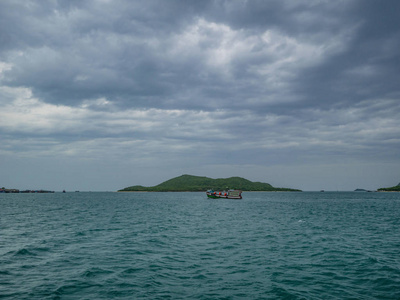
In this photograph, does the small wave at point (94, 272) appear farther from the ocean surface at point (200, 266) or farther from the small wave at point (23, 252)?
the small wave at point (23, 252)

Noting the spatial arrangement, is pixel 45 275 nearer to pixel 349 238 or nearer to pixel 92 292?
pixel 92 292

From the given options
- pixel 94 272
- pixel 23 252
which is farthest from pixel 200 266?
pixel 23 252

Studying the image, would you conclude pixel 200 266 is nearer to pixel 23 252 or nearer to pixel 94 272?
pixel 94 272

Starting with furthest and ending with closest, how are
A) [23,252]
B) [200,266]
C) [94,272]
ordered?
1. [23,252]
2. [200,266]
3. [94,272]

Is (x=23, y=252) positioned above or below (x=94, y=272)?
below

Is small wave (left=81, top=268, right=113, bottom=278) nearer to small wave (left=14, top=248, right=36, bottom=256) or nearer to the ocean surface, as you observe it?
the ocean surface

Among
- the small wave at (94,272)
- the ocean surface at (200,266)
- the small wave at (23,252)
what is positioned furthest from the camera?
the small wave at (23,252)

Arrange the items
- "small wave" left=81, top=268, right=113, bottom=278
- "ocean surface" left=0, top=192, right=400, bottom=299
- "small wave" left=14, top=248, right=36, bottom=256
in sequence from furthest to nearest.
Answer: "small wave" left=14, top=248, right=36, bottom=256 → "small wave" left=81, top=268, right=113, bottom=278 → "ocean surface" left=0, top=192, right=400, bottom=299

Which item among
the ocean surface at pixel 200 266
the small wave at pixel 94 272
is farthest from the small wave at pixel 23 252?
the small wave at pixel 94 272

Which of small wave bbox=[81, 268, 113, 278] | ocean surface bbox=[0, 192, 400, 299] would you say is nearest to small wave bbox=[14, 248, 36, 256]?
ocean surface bbox=[0, 192, 400, 299]

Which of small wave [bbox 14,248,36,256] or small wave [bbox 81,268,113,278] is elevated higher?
small wave [bbox 81,268,113,278]

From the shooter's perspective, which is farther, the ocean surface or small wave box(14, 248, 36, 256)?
small wave box(14, 248, 36, 256)

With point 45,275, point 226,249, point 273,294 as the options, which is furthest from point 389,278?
point 45,275

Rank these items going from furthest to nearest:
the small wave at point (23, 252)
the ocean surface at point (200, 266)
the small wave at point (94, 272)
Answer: the small wave at point (23, 252) < the small wave at point (94, 272) < the ocean surface at point (200, 266)
